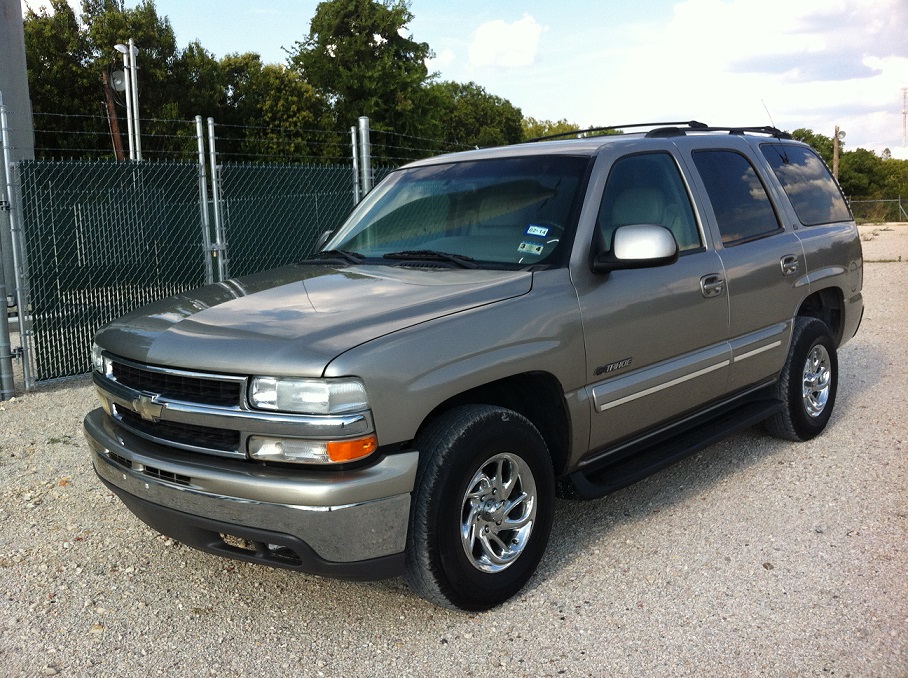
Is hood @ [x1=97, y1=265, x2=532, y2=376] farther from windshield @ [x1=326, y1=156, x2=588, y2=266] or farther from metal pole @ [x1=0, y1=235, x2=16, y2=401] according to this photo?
metal pole @ [x1=0, y1=235, x2=16, y2=401]

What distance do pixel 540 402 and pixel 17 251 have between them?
18.8 ft

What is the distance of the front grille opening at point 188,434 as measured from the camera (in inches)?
129

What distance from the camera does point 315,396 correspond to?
10.3ft

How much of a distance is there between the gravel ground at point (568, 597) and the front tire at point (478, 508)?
0.19 metres

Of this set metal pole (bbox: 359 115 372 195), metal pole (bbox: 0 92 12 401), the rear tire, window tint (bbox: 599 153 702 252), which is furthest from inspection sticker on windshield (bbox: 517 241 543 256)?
metal pole (bbox: 359 115 372 195)

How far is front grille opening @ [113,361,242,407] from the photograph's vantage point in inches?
128

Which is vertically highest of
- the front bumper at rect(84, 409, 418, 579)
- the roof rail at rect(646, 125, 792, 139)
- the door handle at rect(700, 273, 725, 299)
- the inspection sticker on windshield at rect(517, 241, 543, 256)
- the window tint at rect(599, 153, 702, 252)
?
the roof rail at rect(646, 125, 792, 139)

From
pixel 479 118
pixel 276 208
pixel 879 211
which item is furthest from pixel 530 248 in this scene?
pixel 479 118

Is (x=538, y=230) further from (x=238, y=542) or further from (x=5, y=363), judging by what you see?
(x=5, y=363)

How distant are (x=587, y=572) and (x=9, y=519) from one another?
309 centimetres

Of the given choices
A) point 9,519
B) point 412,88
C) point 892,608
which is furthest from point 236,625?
point 412,88

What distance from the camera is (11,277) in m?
10.1

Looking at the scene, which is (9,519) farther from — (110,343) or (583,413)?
(583,413)

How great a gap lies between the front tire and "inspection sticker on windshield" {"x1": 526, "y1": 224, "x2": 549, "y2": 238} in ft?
3.09
